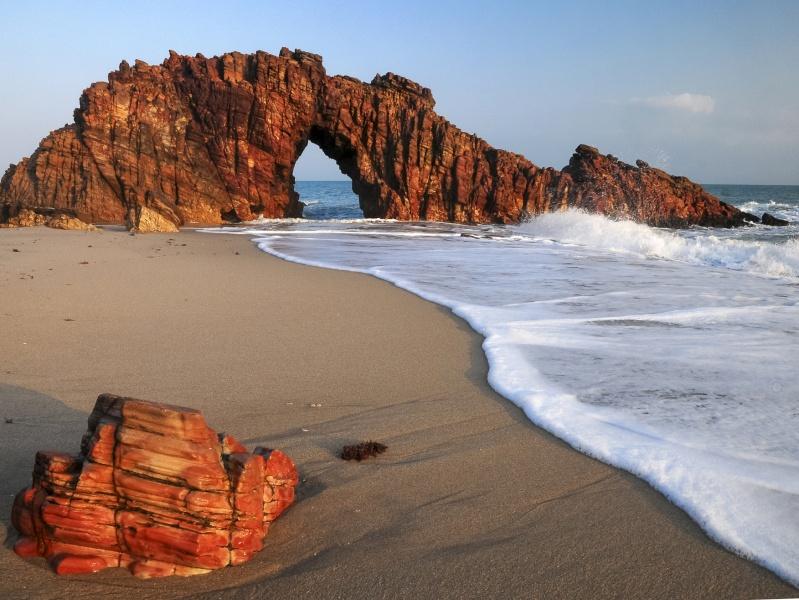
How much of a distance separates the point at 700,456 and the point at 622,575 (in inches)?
47.5

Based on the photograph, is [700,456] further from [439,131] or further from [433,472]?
[439,131]

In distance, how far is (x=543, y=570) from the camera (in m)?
2.09

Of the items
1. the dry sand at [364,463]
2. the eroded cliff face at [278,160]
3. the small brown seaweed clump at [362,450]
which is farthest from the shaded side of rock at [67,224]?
the small brown seaweed clump at [362,450]

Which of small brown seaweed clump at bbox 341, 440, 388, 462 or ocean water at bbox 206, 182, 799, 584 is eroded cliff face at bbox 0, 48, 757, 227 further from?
small brown seaweed clump at bbox 341, 440, 388, 462

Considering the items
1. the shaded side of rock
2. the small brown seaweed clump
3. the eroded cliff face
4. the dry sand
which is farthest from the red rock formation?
the eroded cliff face

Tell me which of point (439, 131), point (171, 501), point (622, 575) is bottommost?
point (622, 575)

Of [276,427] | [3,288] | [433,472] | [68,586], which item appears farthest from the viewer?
[3,288]

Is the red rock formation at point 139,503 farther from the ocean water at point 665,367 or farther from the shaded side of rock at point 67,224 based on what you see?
the shaded side of rock at point 67,224

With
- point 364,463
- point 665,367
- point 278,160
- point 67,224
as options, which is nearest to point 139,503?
point 364,463

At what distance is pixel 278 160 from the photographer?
28.1 meters

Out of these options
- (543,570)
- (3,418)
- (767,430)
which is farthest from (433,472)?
(3,418)

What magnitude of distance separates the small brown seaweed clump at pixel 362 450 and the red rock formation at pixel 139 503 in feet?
2.95

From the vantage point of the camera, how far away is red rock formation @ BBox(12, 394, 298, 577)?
1996mm

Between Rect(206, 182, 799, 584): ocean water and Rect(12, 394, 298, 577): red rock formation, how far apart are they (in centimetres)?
184
